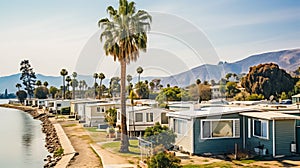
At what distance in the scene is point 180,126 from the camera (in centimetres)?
2377

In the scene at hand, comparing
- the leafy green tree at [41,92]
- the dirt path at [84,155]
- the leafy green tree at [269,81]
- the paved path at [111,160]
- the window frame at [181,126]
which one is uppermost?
the leafy green tree at [269,81]

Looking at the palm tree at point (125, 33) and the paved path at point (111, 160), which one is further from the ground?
the palm tree at point (125, 33)

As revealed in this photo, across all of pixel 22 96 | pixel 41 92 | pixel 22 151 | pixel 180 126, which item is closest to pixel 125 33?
pixel 180 126

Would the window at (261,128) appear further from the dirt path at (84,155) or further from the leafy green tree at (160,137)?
the dirt path at (84,155)

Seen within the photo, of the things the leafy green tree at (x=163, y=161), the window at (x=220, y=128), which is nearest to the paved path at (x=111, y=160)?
the leafy green tree at (x=163, y=161)

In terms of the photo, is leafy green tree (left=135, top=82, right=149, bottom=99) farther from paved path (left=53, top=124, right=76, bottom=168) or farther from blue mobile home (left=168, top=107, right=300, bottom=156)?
blue mobile home (left=168, top=107, right=300, bottom=156)

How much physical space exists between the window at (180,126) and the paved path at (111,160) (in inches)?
156

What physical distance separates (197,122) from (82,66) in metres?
12.0

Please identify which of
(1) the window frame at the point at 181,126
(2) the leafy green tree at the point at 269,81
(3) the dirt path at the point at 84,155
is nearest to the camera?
(3) the dirt path at the point at 84,155

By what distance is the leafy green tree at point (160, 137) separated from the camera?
75.1ft

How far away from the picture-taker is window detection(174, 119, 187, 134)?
23212 mm

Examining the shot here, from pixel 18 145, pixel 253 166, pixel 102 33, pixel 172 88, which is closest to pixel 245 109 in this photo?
pixel 253 166

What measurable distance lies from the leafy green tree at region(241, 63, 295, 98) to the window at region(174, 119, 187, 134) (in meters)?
45.5

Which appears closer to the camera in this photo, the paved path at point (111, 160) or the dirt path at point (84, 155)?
the paved path at point (111, 160)
